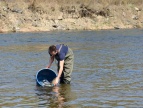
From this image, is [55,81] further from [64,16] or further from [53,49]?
[64,16]

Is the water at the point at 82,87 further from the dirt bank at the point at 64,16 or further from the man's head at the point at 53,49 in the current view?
the dirt bank at the point at 64,16

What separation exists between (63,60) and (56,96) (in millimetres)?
1183

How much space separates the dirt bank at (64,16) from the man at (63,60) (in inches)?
1308

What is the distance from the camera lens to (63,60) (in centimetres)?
1203

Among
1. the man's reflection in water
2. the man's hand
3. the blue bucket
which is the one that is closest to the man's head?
the man's hand

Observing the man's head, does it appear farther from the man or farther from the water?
the water

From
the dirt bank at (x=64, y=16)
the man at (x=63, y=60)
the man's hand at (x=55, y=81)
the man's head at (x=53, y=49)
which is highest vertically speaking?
the dirt bank at (x=64, y=16)

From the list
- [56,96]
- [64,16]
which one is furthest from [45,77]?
[64,16]

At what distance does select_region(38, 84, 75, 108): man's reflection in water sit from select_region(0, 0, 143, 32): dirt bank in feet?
110

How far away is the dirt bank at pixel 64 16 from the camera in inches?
1880

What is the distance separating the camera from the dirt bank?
157 ft

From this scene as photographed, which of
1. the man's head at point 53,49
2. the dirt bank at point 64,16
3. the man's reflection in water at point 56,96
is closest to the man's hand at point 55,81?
the man's reflection in water at point 56,96

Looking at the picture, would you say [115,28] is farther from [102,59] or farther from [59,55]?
[59,55]

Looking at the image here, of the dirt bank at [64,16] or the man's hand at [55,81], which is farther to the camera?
the dirt bank at [64,16]
